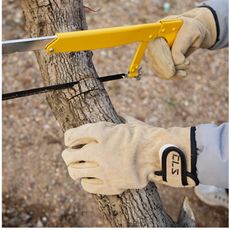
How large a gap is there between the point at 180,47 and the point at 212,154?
1.82 ft

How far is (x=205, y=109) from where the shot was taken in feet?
11.1

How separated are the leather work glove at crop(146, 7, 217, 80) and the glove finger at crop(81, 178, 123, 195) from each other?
0.58 metres

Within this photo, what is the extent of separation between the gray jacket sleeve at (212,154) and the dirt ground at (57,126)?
151 centimetres

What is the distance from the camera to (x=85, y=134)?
1.43 metres

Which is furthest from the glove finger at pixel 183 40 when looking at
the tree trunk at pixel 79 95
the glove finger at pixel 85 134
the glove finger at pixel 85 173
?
the glove finger at pixel 85 173

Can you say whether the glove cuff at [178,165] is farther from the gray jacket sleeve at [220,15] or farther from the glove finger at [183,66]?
the gray jacket sleeve at [220,15]

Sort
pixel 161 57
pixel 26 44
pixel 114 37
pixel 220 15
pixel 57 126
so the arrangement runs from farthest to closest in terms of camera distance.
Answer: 1. pixel 57 126
2. pixel 220 15
3. pixel 161 57
4. pixel 114 37
5. pixel 26 44

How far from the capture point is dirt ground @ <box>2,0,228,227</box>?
286 cm

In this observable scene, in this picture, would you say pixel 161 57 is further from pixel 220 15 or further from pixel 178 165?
pixel 178 165

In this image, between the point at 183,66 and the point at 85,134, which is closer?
the point at 85,134

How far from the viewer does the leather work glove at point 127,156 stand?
1418 millimetres

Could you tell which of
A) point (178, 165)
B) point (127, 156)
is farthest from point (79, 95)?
point (178, 165)

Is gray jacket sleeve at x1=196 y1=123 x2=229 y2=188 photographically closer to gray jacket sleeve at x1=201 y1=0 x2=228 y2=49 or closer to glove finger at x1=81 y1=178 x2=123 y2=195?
glove finger at x1=81 y1=178 x2=123 y2=195

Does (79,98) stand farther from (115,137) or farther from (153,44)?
(153,44)
